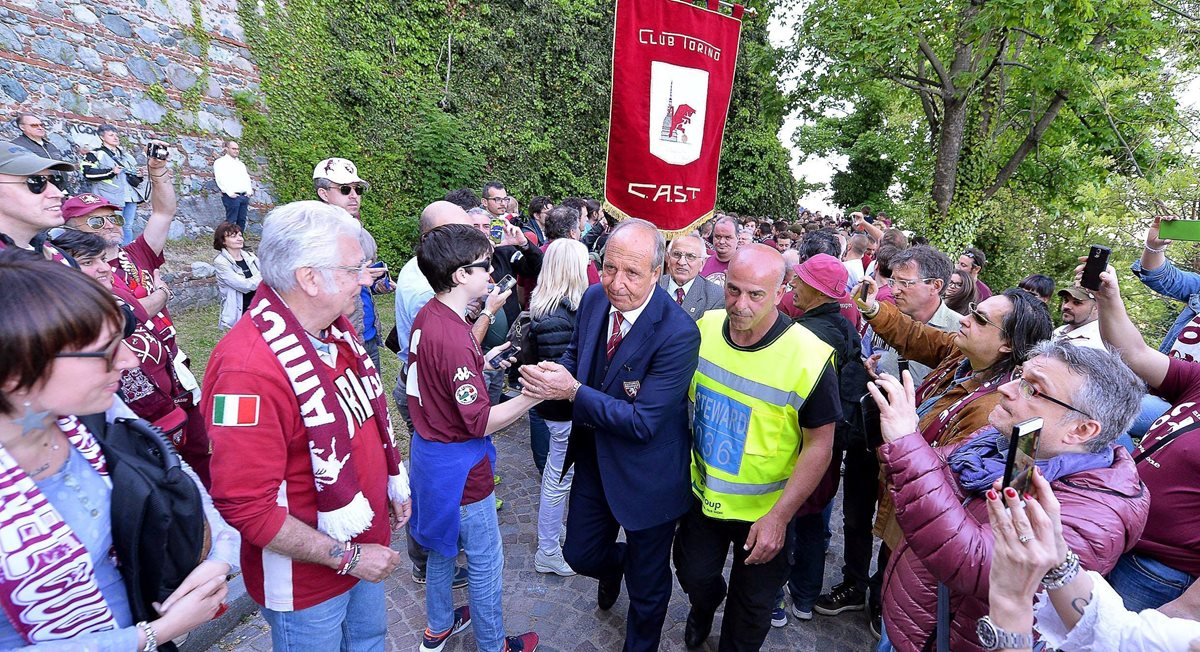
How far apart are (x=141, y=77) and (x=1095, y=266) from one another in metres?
11.5

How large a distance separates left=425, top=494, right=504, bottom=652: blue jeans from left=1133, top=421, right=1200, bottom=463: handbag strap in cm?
318

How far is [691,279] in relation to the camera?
5.06 m

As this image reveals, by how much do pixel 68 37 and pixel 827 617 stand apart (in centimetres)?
1136

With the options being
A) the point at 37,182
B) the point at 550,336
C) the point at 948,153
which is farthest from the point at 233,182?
the point at 948,153

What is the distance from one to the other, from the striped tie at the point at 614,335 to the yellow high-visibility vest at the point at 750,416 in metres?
0.45

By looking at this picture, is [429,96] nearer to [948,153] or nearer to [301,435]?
[948,153]

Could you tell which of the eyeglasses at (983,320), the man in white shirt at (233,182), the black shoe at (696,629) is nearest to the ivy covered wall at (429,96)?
the man in white shirt at (233,182)

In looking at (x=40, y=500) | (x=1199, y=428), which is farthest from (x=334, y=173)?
(x=1199, y=428)

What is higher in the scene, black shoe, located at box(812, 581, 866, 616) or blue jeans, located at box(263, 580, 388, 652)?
blue jeans, located at box(263, 580, 388, 652)

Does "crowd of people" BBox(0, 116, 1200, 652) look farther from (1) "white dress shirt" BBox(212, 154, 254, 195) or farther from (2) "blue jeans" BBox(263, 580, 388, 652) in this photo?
(1) "white dress shirt" BBox(212, 154, 254, 195)

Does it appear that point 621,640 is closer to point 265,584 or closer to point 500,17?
point 265,584

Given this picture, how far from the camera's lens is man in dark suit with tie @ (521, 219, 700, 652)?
104 inches

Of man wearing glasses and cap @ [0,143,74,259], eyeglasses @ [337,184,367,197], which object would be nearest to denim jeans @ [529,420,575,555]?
eyeglasses @ [337,184,367,197]

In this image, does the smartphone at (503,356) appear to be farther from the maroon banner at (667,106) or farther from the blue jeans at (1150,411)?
the blue jeans at (1150,411)
